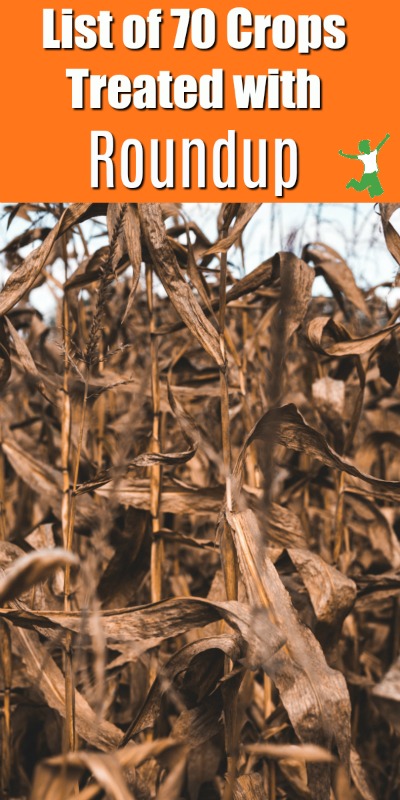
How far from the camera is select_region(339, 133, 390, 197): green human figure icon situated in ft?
4.19

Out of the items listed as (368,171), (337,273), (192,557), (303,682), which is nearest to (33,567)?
(303,682)

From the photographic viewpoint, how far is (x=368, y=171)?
130 cm

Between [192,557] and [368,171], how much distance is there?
46.9 inches

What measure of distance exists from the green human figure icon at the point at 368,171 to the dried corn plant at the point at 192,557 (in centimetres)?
9

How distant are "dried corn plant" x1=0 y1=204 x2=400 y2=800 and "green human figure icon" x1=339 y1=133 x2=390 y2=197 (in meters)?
0.09

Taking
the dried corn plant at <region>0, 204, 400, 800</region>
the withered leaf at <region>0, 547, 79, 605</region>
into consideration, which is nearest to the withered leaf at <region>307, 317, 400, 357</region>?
the dried corn plant at <region>0, 204, 400, 800</region>

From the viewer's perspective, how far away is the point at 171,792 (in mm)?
584

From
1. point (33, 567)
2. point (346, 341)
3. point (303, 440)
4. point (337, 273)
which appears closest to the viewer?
point (33, 567)

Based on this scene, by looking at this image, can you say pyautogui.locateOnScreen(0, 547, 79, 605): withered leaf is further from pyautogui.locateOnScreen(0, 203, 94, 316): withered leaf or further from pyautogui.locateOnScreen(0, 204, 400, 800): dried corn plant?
pyautogui.locateOnScreen(0, 203, 94, 316): withered leaf

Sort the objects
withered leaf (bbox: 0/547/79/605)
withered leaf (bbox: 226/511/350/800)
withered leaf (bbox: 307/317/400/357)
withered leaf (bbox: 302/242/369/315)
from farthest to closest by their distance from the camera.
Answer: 1. withered leaf (bbox: 302/242/369/315)
2. withered leaf (bbox: 307/317/400/357)
3. withered leaf (bbox: 226/511/350/800)
4. withered leaf (bbox: 0/547/79/605)

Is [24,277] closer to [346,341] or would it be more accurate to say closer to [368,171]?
[346,341]

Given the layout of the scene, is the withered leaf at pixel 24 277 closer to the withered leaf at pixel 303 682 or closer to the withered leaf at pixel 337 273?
the withered leaf at pixel 303 682

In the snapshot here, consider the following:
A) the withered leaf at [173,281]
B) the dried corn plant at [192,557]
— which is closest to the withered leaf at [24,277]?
the dried corn plant at [192,557]

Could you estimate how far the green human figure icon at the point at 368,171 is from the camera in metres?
1.28
